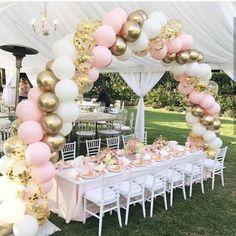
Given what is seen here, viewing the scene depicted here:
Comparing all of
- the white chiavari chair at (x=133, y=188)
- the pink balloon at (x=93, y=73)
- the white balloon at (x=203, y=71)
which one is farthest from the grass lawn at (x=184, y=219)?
the white balloon at (x=203, y=71)

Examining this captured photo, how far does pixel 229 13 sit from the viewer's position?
17.9 ft

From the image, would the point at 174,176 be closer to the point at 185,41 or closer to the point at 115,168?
the point at 115,168

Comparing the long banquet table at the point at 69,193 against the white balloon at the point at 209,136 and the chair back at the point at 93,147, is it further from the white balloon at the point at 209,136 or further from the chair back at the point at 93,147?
the white balloon at the point at 209,136

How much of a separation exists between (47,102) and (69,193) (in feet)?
4.94

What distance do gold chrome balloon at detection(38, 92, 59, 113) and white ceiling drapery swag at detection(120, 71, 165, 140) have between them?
20.1 ft

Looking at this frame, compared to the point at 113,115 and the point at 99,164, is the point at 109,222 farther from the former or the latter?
the point at 113,115

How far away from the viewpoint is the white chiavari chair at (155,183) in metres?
4.97

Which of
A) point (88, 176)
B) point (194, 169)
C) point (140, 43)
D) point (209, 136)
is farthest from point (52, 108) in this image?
point (209, 136)

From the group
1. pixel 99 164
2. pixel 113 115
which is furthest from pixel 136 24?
pixel 113 115

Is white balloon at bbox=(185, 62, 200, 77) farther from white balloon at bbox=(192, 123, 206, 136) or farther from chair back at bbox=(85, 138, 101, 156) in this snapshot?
chair back at bbox=(85, 138, 101, 156)

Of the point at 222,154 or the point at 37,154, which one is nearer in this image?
the point at 37,154

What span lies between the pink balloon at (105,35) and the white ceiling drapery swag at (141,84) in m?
5.59

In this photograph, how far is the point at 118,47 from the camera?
451 cm

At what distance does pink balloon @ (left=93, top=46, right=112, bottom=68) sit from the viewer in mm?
4328
